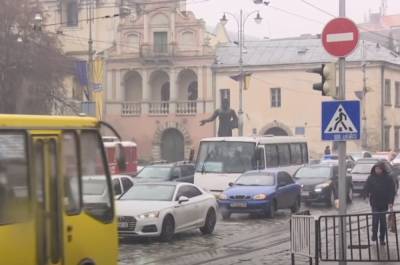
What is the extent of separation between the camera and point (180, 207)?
20.6 metres

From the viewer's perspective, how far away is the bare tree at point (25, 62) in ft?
172

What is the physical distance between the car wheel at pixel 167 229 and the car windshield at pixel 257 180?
7.42 meters

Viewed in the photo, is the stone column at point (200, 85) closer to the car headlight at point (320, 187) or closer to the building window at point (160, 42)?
the building window at point (160, 42)

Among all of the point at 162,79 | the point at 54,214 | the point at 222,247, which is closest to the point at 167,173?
the point at 222,247

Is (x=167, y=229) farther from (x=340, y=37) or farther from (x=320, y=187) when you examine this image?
(x=320, y=187)

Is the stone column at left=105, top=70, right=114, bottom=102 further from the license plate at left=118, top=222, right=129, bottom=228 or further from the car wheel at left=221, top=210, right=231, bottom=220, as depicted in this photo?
the license plate at left=118, top=222, right=129, bottom=228

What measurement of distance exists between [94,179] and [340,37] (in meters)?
4.49

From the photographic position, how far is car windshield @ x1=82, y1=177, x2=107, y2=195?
33.7 feet

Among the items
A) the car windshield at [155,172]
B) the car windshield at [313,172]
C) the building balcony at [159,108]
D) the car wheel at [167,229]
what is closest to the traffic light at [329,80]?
the car wheel at [167,229]

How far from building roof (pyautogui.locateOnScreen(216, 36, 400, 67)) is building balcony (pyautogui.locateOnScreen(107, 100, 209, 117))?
3855 millimetres

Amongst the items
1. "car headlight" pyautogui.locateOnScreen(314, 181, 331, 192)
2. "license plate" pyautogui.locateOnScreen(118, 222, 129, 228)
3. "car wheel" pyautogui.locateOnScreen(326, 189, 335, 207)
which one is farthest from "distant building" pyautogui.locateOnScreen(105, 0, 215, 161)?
"license plate" pyautogui.locateOnScreen(118, 222, 129, 228)

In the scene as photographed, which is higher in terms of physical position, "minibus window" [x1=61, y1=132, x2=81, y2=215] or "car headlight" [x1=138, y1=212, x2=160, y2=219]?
"minibus window" [x1=61, y1=132, x2=81, y2=215]

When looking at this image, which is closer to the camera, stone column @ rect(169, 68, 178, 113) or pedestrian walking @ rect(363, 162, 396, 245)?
pedestrian walking @ rect(363, 162, 396, 245)

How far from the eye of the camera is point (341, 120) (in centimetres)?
1298
